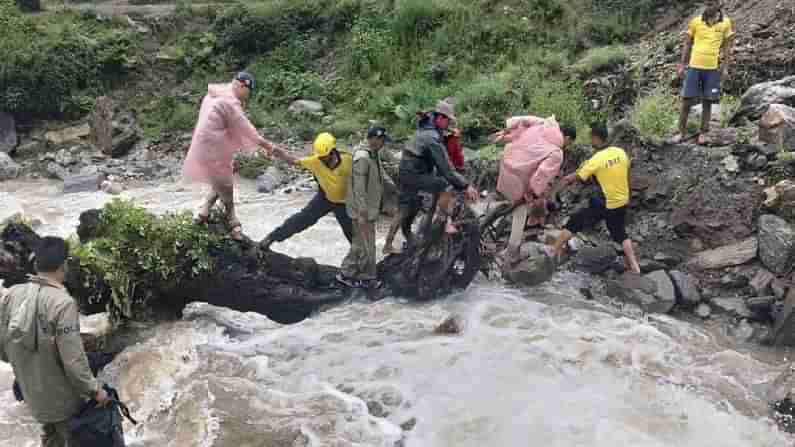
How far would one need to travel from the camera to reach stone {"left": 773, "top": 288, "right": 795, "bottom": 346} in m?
6.78

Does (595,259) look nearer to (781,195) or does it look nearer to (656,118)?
(781,195)

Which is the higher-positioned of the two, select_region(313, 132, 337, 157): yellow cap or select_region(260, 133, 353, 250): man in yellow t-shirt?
select_region(313, 132, 337, 157): yellow cap

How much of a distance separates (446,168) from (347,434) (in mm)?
2880

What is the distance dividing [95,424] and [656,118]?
8000 mm

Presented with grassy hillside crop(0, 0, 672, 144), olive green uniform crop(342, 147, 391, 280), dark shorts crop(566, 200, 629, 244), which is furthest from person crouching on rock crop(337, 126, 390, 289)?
grassy hillside crop(0, 0, 672, 144)

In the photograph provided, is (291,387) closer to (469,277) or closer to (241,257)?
(241,257)

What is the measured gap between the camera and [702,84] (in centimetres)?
880

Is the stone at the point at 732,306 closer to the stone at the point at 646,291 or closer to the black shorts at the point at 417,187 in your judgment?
the stone at the point at 646,291

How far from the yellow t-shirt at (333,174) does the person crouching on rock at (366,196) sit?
0.09 m

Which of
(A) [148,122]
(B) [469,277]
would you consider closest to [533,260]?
(B) [469,277]

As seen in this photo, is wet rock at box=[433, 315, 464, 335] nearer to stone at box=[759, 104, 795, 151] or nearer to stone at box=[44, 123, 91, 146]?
stone at box=[759, 104, 795, 151]

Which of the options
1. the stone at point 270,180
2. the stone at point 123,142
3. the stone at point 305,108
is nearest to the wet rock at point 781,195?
the stone at point 270,180

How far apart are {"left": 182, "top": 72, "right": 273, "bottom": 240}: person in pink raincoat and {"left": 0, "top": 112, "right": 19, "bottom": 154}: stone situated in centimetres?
976

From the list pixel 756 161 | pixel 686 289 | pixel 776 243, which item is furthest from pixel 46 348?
pixel 756 161
